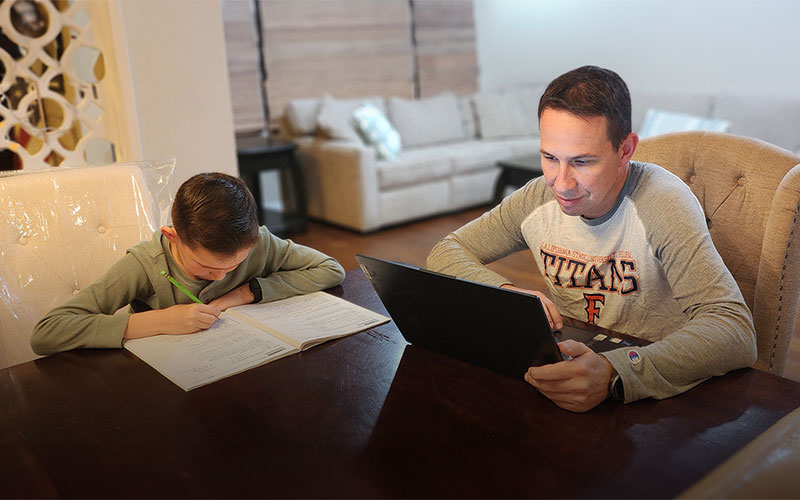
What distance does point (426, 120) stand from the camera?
5227mm

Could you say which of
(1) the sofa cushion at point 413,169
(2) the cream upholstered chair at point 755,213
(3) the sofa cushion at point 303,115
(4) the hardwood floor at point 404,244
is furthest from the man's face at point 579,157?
(3) the sofa cushion at point 303,115

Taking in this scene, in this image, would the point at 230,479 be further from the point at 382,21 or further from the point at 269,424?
the point at 382,21

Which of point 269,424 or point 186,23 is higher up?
point 186,23

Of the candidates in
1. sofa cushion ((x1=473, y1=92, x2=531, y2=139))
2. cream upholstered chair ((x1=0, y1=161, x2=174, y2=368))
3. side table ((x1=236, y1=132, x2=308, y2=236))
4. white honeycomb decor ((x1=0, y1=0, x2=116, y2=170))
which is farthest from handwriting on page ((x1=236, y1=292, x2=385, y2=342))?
sofa cushion ((x1=473, y1=92, x2=531, y2=139))

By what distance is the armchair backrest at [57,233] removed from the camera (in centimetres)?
145

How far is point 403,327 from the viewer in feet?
3.96

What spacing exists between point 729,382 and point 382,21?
5029 millimetres

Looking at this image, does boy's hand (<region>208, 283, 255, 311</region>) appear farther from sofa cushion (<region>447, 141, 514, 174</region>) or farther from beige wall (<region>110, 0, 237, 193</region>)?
sofa cushion (<region>447, 141, 514, 174</region>)

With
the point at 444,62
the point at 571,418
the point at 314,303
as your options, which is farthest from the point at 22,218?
the point at 444,62

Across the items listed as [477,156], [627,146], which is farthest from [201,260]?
[477,156]

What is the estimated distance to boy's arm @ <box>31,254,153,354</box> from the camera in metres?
1.23

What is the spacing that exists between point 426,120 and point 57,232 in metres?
3.98

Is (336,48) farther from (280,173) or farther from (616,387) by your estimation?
(616,387)

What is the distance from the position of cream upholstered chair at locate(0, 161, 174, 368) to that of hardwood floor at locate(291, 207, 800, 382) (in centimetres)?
203
